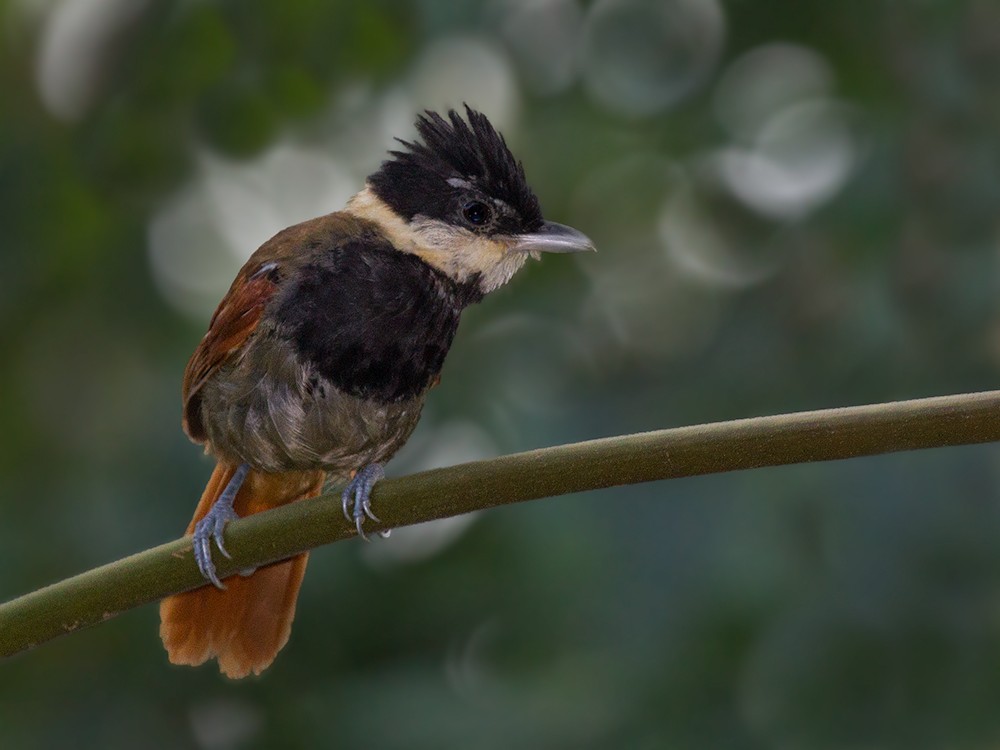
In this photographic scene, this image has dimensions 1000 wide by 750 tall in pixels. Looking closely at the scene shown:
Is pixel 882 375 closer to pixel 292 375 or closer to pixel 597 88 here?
pixel 597 88

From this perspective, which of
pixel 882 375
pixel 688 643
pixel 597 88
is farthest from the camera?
pixel 597 88

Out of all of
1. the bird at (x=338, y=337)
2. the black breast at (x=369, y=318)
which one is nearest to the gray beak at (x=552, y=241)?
the bird at (x=338, y=337)

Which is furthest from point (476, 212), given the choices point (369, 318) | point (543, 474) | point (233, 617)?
point (543, 474)

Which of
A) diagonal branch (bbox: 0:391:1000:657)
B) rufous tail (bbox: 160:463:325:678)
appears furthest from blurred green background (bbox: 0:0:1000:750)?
diagonal branch (bbox: 0:391:1000:657)

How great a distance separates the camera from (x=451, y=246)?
11.0 ft

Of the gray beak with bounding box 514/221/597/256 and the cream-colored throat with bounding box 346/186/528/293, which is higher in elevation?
the cream-colored throat with bounding box 346/186/528/293

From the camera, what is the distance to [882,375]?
370cm

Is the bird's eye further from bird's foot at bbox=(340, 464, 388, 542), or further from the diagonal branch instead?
the diagonal branch

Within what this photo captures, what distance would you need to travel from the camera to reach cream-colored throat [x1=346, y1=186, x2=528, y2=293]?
333 cm

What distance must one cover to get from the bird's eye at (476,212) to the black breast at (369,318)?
173 millimetres

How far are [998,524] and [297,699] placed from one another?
6.36 feet

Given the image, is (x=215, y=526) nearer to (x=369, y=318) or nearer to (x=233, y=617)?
(x=233, y=617)

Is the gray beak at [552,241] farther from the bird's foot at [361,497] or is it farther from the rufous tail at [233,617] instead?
the rufous tail at [233,617]

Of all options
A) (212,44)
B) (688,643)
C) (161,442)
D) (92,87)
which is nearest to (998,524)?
(688,643)
